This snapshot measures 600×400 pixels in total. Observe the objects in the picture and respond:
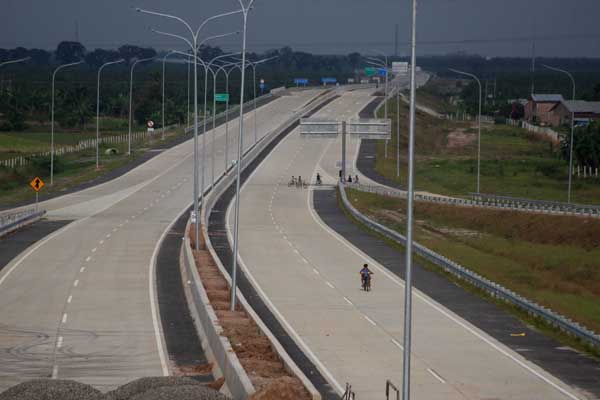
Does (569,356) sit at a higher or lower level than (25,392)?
lower

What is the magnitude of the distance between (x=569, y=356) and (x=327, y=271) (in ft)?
61.9

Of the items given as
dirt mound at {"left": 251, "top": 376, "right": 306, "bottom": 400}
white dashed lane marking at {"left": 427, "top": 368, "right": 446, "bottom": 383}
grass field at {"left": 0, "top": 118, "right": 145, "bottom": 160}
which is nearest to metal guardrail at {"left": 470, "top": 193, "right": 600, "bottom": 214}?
white dashed lane marking at {"left": 427, "top": 368, "right": 446, "bottom": 383}

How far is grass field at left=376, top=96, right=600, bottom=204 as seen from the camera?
95.8 meters

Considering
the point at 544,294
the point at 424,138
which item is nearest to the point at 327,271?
the point at 544,294

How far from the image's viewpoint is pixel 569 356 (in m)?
33.2

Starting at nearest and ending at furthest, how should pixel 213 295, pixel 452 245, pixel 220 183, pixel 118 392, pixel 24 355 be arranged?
pixel 118 392 → pixel 24 355 → pixel 213 295 → pixel 452 245 → pixel 220 183

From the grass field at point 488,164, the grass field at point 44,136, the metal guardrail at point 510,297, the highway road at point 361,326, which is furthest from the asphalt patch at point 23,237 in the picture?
the grass field at point 44,136

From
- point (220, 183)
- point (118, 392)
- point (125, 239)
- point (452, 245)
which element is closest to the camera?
point (118, 392)

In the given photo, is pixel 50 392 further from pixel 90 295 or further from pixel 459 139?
pixel 459 139

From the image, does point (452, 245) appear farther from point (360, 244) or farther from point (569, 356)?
point (569, 356)

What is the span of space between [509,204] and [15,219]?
32.9 meters

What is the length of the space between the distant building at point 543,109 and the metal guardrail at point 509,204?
293 feet

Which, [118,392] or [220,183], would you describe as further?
[220,183]

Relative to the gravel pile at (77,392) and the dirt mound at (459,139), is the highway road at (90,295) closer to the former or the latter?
the gravel pile at (77,392)
